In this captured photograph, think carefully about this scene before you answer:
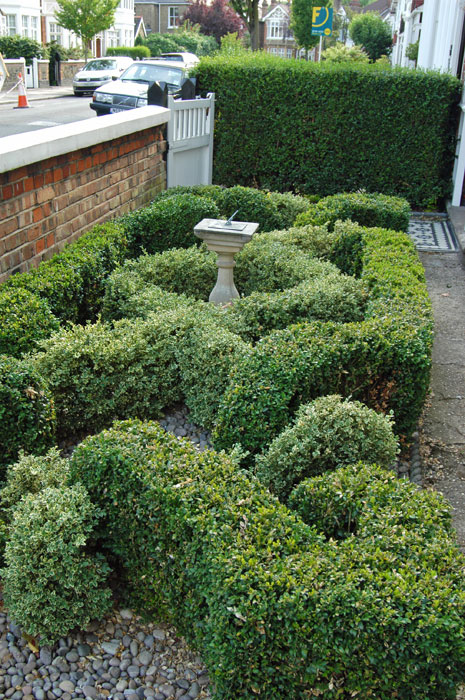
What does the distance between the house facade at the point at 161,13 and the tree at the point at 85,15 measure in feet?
106

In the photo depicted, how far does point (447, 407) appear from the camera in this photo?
4.83m

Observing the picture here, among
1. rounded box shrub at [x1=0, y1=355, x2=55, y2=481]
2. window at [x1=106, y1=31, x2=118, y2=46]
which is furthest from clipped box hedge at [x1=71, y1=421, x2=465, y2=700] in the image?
window at [x1=106, y1=31, x2=118, y2=46]

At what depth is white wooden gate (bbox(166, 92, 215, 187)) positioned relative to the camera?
910 centimetres

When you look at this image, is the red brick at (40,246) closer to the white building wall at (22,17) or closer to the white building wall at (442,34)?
the white building wall at (442,34)

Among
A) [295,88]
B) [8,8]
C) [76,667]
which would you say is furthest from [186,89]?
[8,8]

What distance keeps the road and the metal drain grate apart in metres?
9.47

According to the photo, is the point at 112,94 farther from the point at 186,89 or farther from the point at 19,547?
the point at 19,547

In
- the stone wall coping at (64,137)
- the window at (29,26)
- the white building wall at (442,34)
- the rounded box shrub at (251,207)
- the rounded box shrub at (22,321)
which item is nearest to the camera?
the rounded box shrub at (22,321)

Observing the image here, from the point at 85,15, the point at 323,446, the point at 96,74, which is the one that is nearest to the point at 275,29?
the point at 85,15

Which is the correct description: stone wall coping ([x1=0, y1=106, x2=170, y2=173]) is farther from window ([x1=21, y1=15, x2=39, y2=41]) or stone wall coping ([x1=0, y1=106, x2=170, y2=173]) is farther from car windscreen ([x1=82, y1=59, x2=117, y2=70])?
window ([x1=21, y1=15, x2=39, y2=41])

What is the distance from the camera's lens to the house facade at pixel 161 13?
7406 cm

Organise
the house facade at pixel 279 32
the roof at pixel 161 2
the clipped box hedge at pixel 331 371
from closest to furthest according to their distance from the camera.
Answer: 1. the clipped box hedge at pixel 331 371
2. the roof at pixel 161 2
3. the house facade at pixel 279 32

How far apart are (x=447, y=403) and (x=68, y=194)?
3585 millimetres

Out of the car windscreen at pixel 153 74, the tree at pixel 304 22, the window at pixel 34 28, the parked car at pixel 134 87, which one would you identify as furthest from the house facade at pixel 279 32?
the parked car at pixel 134 87
